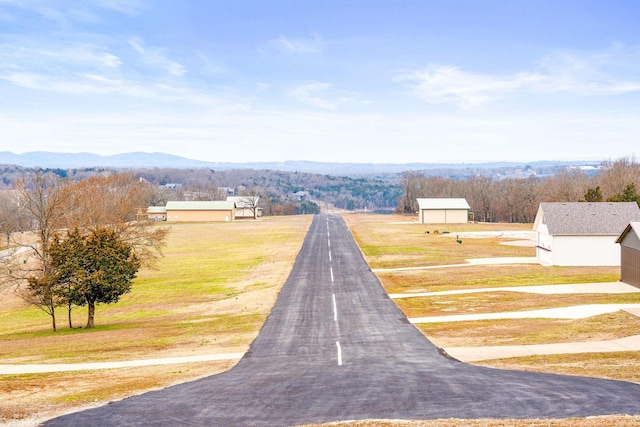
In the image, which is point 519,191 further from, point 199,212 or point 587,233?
point 587,233

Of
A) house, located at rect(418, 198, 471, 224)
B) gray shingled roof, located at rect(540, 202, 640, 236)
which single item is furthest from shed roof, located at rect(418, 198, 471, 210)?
gray shingled roof, located at rect(540, 202, 640, 236)

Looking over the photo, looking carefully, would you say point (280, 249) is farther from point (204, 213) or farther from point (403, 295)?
point (204, 213)

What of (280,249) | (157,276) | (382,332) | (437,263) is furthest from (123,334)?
(280,249)

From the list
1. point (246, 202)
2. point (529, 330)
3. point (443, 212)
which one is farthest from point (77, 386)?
point (246, 202)

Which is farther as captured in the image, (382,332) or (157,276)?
(157,276)

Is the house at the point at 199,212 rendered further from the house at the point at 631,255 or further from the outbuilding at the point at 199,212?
the house at the point at 631,255

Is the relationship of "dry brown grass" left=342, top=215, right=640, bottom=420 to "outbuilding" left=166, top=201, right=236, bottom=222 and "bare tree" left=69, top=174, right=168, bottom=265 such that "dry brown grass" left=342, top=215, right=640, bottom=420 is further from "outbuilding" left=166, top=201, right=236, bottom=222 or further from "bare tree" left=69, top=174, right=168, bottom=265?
"outbuilding" left=166, top=201, right=236, bottom=222

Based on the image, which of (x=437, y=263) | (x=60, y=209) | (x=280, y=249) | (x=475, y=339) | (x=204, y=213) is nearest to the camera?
(x=475, y=339)
